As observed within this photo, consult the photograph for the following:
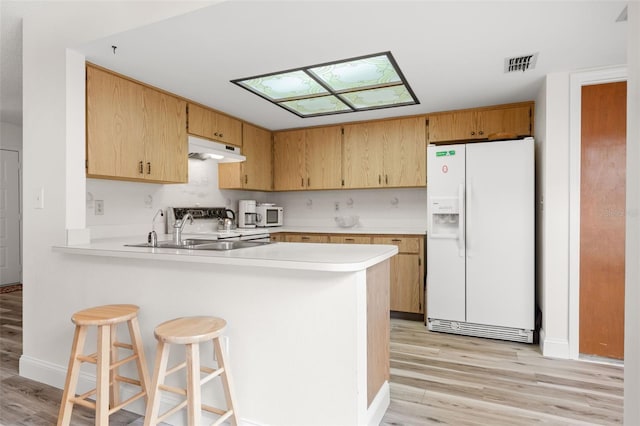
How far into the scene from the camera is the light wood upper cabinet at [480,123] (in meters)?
3.55

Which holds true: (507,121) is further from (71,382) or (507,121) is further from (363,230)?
(71,382)

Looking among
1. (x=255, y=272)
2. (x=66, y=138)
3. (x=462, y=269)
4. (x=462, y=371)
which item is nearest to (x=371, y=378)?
(x=255, y=272)

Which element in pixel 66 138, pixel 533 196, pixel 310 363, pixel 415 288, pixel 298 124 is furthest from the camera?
pixel 298 124

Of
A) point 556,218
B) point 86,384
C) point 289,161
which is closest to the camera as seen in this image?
point 86,384

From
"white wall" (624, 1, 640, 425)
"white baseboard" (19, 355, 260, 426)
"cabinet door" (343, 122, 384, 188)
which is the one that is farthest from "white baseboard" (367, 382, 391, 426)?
"cabinet door" (343, 122, 384, 188)

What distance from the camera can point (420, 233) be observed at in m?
3.79

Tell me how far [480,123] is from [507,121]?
25 cm

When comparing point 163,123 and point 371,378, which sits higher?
point 163,123

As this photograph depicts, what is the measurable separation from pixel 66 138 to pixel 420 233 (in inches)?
125

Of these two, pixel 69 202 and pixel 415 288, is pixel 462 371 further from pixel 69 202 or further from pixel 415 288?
pixel 69 202

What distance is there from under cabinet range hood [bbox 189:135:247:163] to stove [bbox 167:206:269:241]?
1.92ft

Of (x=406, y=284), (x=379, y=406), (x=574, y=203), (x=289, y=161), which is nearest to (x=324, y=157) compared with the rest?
(x=289, y=161)

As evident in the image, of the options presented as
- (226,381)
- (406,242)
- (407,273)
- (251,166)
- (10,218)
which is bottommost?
(226,381)

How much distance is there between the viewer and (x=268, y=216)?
4664mm
